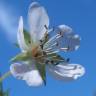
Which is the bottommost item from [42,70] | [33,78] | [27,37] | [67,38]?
[33,78]

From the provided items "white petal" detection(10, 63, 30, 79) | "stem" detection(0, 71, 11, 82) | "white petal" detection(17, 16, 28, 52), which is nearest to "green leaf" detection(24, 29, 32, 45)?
"white petal" detection(17, 16, 28, 52)

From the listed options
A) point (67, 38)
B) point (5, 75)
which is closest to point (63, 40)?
point (67, 38)

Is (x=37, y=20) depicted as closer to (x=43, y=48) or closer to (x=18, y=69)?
(x=43, y=48)

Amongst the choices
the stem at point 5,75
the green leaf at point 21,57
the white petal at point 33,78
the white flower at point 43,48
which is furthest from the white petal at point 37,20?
the stem at point 5,75

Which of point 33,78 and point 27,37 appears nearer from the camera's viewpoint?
point 33,78

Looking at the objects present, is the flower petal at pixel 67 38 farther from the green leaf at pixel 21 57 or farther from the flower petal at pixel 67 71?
the green leaf at pixel 21 57

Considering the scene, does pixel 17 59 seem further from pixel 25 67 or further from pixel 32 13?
pixel 32 13

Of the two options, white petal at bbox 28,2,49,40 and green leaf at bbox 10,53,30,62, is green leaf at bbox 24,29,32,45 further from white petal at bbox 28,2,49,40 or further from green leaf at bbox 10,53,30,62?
green leaf at bbox 10,53,30,62
